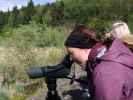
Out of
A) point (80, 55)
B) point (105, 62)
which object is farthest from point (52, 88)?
point (105, 62)

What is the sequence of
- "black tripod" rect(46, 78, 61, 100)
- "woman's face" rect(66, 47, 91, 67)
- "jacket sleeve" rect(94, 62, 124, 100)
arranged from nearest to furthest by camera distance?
"jacket sleeve" rect(94, 62, 124, 100) < "woman's face" rect(66, 47, 91, 67) < "black tripod" rect(46, 78, 61, 100)

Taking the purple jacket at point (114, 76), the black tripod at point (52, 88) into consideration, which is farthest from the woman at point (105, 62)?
the black tripod at point (52, 88)

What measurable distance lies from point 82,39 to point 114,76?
14.0 inches

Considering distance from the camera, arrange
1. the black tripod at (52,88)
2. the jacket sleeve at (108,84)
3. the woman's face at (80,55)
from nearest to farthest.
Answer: the jacket sleeve at (108,84) → the woman's face at (80,55) → the black tripod at (52,88)

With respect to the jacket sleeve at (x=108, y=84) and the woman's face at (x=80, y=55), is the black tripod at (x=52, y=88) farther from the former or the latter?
the jacket sleeve at (x=108, y=84)

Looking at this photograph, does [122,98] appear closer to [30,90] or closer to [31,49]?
[30,90]

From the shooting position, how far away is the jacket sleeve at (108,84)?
3.17m

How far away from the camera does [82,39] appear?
11.1 feet

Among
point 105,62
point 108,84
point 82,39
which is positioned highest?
point 82,39

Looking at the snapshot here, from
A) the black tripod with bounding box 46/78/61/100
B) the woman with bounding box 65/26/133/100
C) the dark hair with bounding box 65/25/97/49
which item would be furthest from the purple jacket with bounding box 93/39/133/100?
the black tripod with bounding box 46/78/61/100

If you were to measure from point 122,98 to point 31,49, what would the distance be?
9655 millimetres

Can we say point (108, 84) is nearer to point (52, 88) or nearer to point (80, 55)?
point (80, 55)

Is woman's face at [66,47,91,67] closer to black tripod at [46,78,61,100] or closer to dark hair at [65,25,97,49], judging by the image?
dark hair at [65,25,97,49]

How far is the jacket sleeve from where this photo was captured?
3.17 m
